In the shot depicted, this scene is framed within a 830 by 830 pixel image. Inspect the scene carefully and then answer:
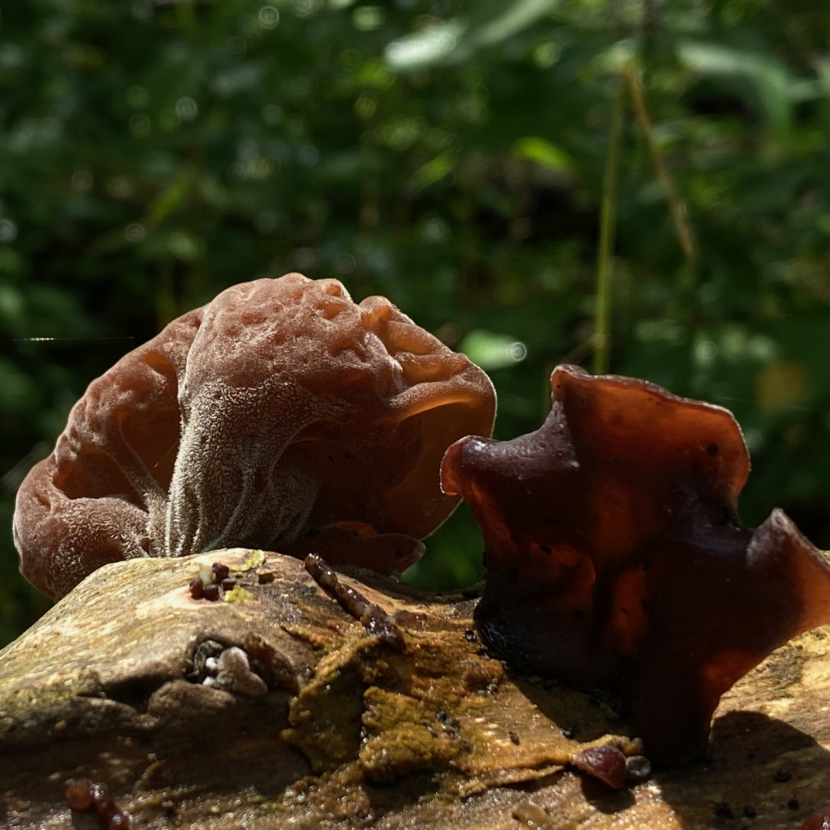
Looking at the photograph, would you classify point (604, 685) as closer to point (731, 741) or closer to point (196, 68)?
point (731, 741)

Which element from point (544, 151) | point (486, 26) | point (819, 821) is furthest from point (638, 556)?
point (544, 151)

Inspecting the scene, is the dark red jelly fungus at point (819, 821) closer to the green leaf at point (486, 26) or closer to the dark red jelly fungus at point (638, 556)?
the dark red jelly fungus at point (638, 556)

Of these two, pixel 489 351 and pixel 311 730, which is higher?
pixel 311 730

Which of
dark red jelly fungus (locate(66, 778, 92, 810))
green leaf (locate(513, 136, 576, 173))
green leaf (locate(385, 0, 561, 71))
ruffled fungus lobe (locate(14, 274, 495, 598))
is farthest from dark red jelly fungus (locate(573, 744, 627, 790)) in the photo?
green leaf (locate(513, 136, 576, 173))

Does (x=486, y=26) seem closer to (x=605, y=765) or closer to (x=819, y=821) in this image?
(x=605, y=765)

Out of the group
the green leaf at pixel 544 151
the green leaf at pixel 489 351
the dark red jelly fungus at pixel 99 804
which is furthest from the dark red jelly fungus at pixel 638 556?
the green leaf at pixel 544 151

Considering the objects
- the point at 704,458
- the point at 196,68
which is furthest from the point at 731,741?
the point at 196,68

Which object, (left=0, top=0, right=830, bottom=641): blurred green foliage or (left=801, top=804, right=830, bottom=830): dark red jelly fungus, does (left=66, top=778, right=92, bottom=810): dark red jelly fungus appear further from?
(left=0, top=0, right=830, bottom=641): blurred green foliage
